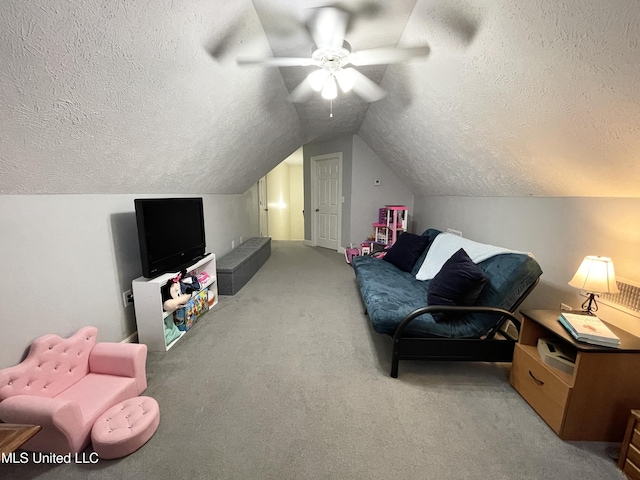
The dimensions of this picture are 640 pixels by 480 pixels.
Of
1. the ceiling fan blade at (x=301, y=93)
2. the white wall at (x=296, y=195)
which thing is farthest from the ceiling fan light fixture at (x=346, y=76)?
the white wall at (x=296, y=195)

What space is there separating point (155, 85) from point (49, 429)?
1826mm

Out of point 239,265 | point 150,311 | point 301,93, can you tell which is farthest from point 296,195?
point 150,311

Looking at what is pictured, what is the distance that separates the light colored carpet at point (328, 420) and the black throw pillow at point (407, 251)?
117cm

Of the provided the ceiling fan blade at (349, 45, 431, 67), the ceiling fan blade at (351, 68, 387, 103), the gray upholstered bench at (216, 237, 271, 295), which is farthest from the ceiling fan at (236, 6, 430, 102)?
the gray upholstered bench at (216, 237, 271, 295)

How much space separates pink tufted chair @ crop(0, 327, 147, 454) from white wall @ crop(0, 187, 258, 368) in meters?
0.14

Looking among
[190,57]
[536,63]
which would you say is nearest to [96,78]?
[190,57]

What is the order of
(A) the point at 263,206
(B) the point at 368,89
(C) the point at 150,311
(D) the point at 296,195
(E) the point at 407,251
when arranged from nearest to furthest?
1. (C) the point at 150,311
2. (B) the point at 368,89
3. (E) the point at 407,251
4. (A) the point at 263,206
5. (D) the point at 296,195

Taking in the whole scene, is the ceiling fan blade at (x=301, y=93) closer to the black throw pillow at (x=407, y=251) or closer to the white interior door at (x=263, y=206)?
the black throw pillow at (x=407, y=251)

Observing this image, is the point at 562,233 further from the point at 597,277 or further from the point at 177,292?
the point at 177,292

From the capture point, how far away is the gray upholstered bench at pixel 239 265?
10.9 feet

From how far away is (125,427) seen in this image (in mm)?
1311

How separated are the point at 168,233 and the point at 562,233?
3208 mm

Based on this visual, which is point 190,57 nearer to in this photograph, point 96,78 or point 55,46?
point 96,78

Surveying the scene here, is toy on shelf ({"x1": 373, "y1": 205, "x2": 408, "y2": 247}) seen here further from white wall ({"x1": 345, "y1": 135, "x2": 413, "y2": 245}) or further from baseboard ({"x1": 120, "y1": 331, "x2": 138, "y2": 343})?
baseboard ({"x1": 120, "y1": 331, "x2": 138, "y2": 343})
